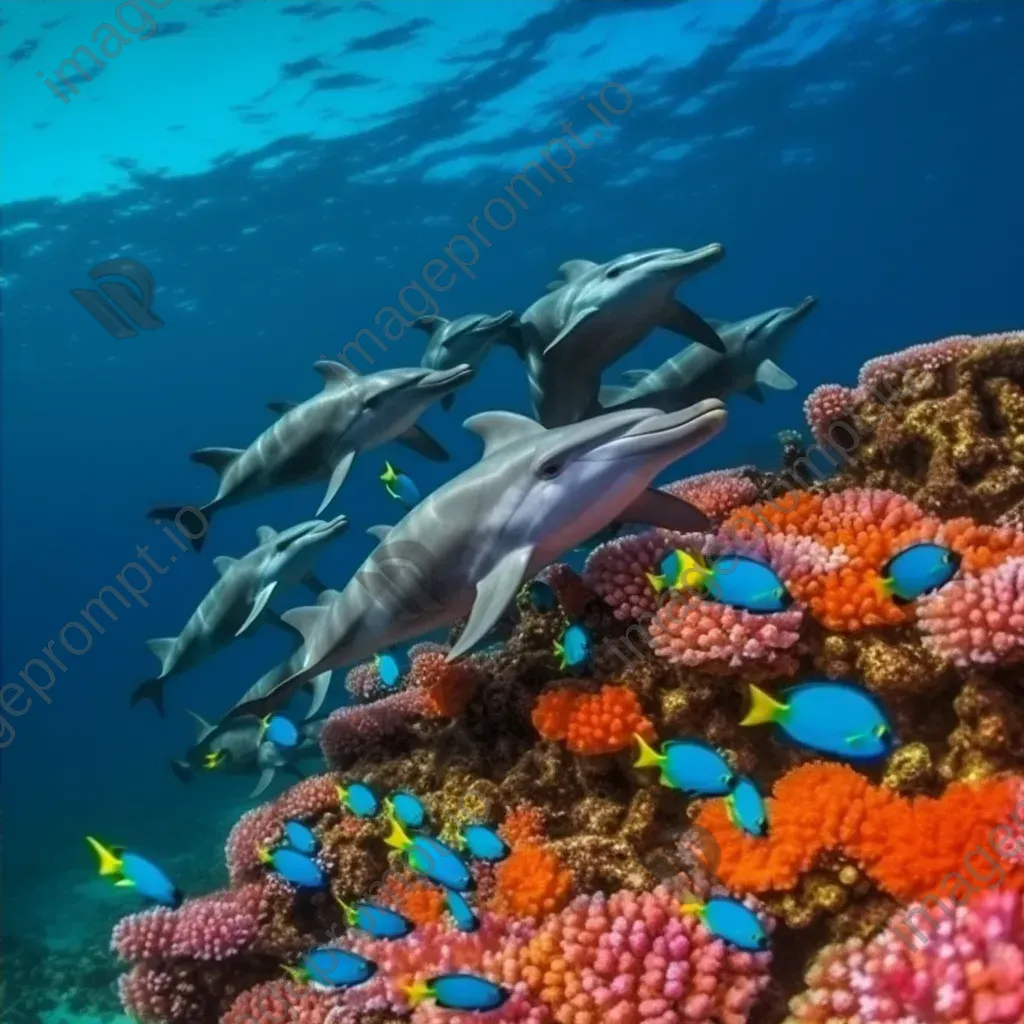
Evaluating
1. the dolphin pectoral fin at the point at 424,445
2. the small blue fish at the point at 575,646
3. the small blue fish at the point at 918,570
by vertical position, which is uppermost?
the dolphin pectoral fin at the point at 424,445

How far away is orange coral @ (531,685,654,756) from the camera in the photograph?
4461mm

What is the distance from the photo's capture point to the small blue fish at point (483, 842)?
4.24 m

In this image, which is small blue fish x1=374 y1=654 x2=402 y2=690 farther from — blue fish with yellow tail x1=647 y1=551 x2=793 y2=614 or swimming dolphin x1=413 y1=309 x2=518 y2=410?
blue fish with yellow tail x1=647 y1=551 x2=793 y2=614

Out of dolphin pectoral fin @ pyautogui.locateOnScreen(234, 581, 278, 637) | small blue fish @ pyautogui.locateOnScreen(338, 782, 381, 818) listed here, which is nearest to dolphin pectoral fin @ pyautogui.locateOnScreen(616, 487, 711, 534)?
small blue fish @ pyautogui.locateOnScreen(338, 782, 381, 818)

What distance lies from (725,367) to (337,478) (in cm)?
341

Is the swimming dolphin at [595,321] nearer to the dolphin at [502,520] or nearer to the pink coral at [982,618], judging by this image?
the dolphin at [502,520]

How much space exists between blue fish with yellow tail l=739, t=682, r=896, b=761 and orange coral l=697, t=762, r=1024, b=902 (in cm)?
64

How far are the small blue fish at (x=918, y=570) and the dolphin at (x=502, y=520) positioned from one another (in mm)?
930

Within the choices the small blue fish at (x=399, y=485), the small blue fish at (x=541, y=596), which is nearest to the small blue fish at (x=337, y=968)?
the small blue fish at (x=541, y=596)

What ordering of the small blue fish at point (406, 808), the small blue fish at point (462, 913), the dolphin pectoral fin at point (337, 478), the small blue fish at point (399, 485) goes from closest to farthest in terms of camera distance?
1. the small blue fish at point (462, 913)
2. the small blue fish at point (406, 808)
3. the dolphin pectoral fin at point (337, 478)
4. the small blue fish at point (399, 485)

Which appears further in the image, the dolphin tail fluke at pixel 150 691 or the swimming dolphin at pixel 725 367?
the dolphin tail fluke at pixel 150 691

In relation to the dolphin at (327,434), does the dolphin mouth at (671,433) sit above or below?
below

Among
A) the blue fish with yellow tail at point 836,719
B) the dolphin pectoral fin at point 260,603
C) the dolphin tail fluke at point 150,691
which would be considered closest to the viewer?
the blue fish with yellow tail at point 836,719

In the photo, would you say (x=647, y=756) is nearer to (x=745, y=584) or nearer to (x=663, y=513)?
(x=745, y=584)
